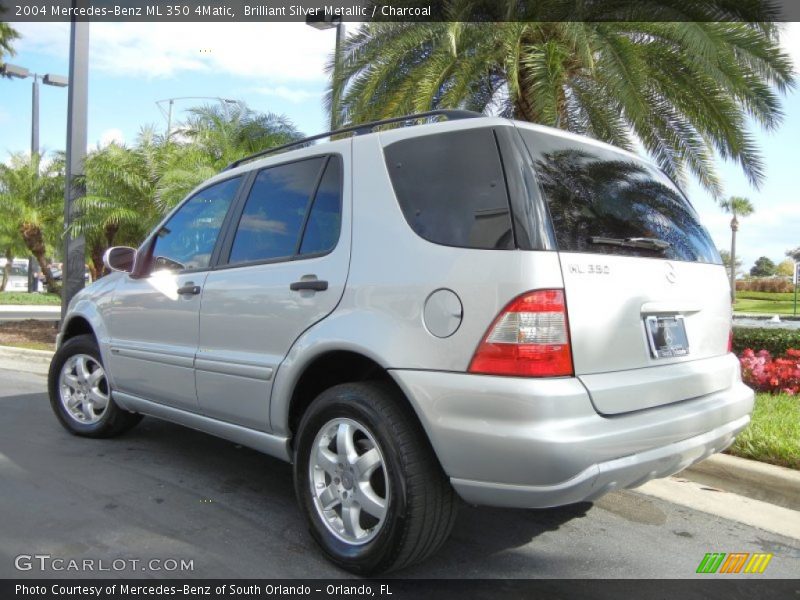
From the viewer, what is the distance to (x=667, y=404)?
272cm

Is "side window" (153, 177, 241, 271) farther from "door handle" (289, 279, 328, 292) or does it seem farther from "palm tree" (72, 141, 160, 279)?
"palm tree" (72, 141, 160, 279)

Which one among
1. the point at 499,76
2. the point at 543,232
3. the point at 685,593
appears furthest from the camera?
the point at 499,76

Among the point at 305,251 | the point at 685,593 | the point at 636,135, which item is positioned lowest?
the point at 685,593

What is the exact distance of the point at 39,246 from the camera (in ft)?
57.1

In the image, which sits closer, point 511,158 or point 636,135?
point 511,158

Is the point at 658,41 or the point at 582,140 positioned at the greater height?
the point at 658,41

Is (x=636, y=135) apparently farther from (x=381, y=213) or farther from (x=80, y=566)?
(x=80, y=566)

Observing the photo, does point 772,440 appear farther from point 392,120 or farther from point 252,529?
point 252,529

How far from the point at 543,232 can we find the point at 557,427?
2.32ft

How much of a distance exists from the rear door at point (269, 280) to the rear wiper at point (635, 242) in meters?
1.06

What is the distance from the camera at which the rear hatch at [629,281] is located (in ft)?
8.14

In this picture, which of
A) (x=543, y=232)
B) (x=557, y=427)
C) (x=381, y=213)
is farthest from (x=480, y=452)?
(x=381, y=213)

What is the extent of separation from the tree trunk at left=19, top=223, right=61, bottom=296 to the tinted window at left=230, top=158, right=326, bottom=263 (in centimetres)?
1473

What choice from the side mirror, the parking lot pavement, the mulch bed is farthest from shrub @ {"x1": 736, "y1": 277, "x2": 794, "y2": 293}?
the side mirror
